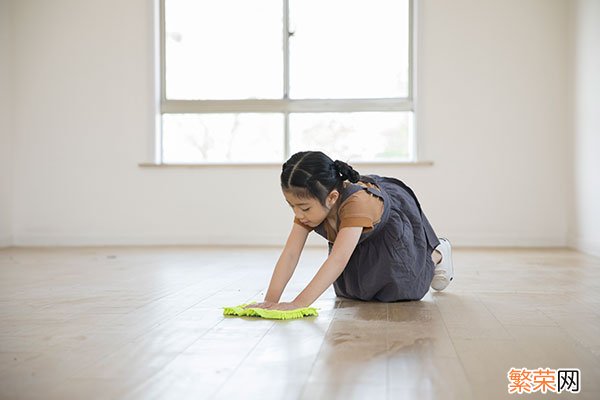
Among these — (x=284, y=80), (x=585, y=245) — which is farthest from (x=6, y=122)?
(x=585, y=245)

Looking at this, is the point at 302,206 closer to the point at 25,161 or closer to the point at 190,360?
the point at 190,360

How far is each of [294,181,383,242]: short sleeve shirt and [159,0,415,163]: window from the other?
3.26 m

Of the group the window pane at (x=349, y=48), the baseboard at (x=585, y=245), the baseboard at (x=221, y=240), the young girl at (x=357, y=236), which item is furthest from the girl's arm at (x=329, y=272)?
the window pane at (x=349, y=48)

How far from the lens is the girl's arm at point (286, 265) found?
7.06ft

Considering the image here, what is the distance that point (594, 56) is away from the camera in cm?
459

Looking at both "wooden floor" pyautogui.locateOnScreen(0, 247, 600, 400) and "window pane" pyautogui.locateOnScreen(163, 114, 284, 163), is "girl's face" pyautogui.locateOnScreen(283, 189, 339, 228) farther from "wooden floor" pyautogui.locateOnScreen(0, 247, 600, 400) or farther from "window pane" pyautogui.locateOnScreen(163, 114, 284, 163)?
"window pane" pyautogui.locateOnScreen(163, 114, 284, 163)

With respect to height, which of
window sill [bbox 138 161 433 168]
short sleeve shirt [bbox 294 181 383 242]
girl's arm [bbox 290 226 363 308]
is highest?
window sill [bbox 138 161 433 168]

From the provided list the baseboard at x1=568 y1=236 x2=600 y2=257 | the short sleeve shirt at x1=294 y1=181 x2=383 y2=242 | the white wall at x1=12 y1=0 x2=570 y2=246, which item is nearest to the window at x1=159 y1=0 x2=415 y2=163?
the white wall at x1=12 y1=0 x2=570 y2=246

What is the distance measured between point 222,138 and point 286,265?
11.6 ft

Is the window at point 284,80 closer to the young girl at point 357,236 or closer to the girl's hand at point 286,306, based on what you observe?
Answer: the young girl at point 357,236

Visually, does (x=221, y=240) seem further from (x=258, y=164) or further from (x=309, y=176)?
(x=309, y=176)

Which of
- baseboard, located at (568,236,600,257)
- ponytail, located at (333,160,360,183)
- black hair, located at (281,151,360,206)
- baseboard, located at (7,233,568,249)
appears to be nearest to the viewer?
black hair, located at (281,151,360,206)

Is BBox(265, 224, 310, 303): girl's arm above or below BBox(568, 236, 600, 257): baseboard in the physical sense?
above

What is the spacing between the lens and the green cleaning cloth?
1989mm
